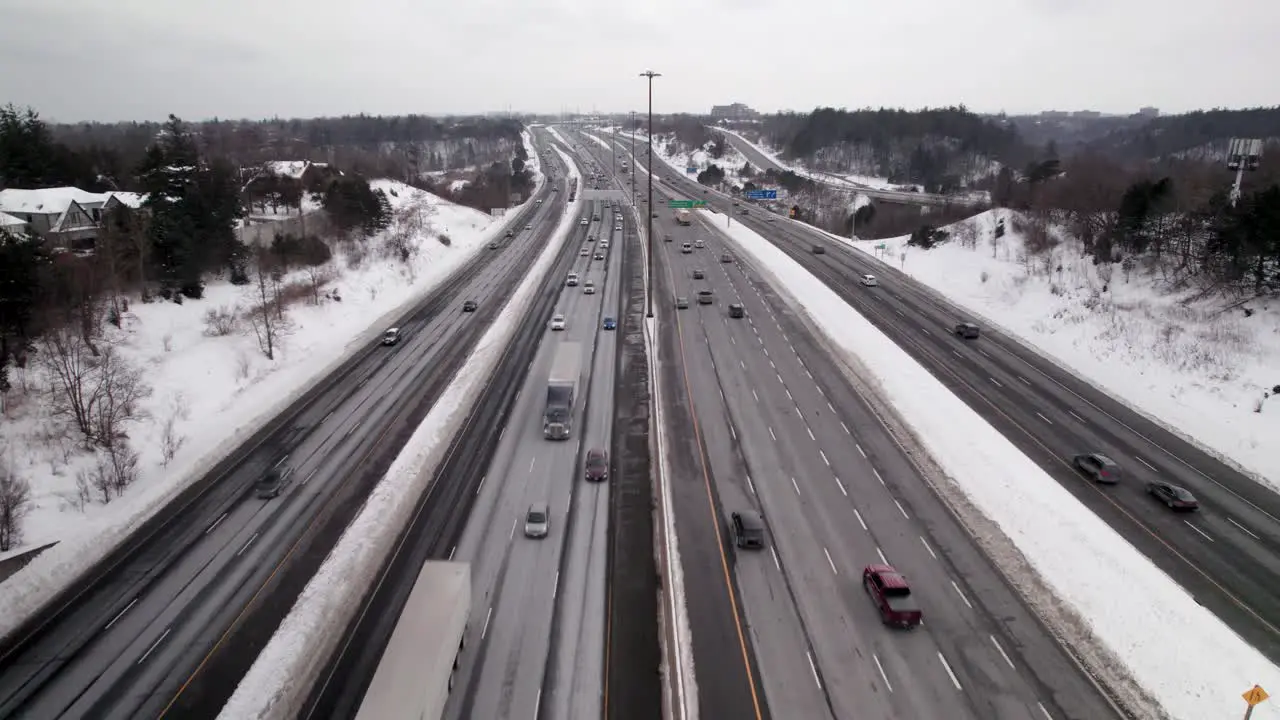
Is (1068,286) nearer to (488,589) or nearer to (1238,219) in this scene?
(1238,219)

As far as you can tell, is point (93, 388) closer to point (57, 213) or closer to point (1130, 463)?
point (57, 213)

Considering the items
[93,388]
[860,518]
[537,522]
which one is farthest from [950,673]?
[93,388]

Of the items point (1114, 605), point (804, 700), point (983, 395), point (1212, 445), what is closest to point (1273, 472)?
point (1212, 445)

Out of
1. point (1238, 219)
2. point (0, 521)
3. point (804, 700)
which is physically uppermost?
point (1238, 219)

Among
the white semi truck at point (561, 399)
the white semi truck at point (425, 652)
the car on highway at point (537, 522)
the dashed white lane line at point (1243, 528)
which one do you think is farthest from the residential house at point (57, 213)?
the dashed white lane line at point (1243, 528)

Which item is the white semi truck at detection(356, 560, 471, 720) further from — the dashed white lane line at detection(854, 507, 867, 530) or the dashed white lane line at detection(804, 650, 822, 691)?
the dashed white lane line at detection(854, 507, 867, 530)

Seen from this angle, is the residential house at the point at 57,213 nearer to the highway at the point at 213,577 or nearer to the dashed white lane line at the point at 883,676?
the highway at the point at 213,577
